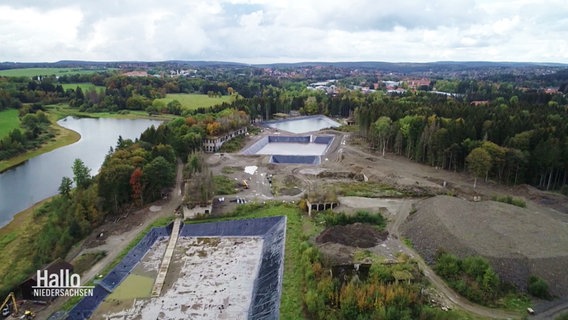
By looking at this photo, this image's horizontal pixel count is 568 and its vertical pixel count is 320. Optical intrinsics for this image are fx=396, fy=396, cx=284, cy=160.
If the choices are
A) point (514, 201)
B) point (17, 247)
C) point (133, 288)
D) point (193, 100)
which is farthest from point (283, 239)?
point (193, 100)

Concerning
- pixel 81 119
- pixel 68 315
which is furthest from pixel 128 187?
pixel 81 119

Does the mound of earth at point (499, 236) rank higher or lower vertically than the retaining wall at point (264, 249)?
higher

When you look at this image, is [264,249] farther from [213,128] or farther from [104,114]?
[104,114]

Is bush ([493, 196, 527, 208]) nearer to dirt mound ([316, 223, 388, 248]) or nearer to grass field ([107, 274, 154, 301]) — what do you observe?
dirt mound ([316, 223, 388, 248])

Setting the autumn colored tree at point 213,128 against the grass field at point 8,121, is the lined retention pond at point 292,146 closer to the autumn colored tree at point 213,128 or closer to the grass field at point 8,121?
the autumn colored tree at point 213,128

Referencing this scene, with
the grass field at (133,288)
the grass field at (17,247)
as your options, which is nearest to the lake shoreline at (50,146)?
the grass field at (17,247)
